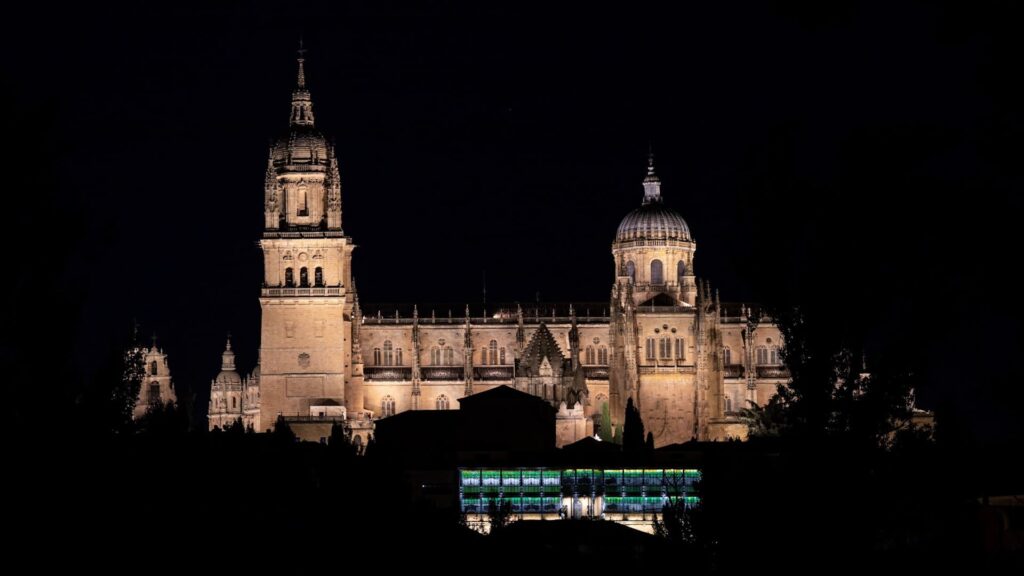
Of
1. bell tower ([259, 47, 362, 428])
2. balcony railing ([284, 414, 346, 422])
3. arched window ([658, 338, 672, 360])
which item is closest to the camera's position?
balcony railing ([284, 414, 346, 422])

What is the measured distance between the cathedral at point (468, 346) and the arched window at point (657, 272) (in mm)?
102

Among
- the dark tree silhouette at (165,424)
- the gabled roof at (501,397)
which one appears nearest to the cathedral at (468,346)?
the gabled roof at (501,397)

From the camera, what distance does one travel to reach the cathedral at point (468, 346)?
118812 millimetres

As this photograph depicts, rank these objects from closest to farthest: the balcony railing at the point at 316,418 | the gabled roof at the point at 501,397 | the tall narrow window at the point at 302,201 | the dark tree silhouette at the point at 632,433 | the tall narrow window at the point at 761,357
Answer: the dark tree silhouette at the point at 632,433 → the gabled roof at the point at 501,397 → the balcony railing at the point at 316,418 → the tall narrow window at the point at 302,201 → the tall narrow window at the point at 761,357

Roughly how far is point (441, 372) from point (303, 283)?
40.8ft

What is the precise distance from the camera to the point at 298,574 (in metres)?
41.7

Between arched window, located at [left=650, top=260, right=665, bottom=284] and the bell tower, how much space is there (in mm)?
23103

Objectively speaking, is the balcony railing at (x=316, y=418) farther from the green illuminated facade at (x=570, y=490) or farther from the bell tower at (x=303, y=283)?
the green illuminated facade at (x=570, y=490)

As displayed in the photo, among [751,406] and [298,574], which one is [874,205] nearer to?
[298,574]

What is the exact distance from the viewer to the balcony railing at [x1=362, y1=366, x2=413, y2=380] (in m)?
125

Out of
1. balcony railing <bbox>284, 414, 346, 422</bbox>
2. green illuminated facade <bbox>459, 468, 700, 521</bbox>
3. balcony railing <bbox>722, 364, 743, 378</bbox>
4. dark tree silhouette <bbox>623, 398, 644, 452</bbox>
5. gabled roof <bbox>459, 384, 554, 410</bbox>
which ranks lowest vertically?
green illuminated facade <bbox>459, 468, 700, 521</bbox>

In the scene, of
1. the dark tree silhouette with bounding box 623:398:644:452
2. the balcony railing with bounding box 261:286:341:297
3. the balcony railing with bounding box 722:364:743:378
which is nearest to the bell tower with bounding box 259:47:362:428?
the balcony railing with bounding box 261:286:341:297

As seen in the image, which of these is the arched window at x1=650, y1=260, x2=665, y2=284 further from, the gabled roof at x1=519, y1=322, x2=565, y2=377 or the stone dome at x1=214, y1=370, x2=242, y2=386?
the stone dome at x1=214, y1=370, x2=242, y2=386

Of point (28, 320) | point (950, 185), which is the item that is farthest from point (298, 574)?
point (950, 185)
